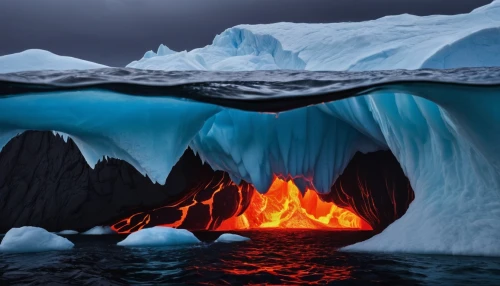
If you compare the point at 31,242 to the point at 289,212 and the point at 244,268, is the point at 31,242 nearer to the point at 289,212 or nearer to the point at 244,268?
the point at 244,268

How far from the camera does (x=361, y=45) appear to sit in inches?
629

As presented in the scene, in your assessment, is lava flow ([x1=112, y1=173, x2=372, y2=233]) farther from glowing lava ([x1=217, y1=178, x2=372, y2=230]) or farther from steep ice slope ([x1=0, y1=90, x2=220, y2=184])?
steep ice slope ([x1=0, y1=90, x2=220, y2=184])

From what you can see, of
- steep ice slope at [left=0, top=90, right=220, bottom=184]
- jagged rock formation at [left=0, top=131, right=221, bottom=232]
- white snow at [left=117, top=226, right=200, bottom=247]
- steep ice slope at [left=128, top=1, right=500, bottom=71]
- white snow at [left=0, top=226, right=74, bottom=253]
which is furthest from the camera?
steep ice slope at [left=128, top=1, right=500, bottom=71]

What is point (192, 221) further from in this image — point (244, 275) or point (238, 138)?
point (244, 275)

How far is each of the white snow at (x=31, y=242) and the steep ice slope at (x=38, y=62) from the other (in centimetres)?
658

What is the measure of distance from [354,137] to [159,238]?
459 cm

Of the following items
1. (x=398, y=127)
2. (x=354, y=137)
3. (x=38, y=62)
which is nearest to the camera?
(x=398, y=127)

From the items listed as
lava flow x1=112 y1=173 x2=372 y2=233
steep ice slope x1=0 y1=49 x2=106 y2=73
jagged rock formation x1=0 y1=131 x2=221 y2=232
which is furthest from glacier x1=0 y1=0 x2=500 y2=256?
steep ice slope x1=0 y1=49 x2=106 y2=73

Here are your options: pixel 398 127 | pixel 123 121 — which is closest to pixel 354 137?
pixel 398 127

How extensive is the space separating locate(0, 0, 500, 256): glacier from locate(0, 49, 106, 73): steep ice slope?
18.8 ft

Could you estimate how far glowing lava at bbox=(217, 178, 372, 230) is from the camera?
15014 millimetres

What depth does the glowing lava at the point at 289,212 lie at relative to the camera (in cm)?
1501

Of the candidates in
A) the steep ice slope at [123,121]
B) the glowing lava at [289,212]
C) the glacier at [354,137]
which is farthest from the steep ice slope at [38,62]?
the steep ice slope at [123,121]

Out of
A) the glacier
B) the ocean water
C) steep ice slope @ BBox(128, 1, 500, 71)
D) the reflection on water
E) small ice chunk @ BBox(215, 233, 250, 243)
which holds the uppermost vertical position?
steep ice slope @ BBox(128, 1, 500, 71)
